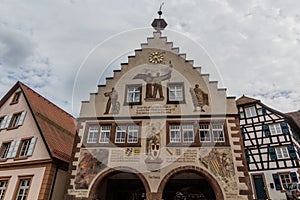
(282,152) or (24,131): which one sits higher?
(282,152)

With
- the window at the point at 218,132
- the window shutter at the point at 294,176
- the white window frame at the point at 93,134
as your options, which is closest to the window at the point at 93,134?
the white window frame at the point at 93,134

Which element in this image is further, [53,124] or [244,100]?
[244,100]

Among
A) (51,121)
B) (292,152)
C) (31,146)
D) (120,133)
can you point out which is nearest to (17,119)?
(51,121)

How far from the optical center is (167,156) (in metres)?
12.3

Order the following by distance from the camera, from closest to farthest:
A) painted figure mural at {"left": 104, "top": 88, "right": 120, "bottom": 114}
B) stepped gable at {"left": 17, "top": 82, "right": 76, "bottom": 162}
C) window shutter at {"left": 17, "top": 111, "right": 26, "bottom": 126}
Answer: stepped gable at {"left": 17, "top": 82, "right": 76, "bottom": 162}
painted figure mural at {"left": 104, "top": 88, "right": 120, "bottom": 114}
window shutter at {"left": 17, "top": 111, "right": 26, "bottom": 126}

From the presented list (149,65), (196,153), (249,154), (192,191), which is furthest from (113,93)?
(249,154)

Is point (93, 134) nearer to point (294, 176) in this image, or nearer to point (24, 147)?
point (24, 147)

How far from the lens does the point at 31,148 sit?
1385cm

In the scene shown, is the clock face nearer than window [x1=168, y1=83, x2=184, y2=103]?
No

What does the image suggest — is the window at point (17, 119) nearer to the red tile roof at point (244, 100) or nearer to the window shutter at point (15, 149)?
the window shutter at point (15, 149)

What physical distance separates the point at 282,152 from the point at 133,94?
589 inches

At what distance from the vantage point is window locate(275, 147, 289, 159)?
20594mm

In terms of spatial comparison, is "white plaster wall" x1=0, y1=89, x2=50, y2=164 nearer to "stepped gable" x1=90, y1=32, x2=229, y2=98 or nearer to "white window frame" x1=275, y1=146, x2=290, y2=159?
"stepped gable" x1=90, y1=32, x2=229, y2=98

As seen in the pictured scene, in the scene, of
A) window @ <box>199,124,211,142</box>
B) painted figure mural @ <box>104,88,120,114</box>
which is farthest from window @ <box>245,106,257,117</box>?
painted figure mural @ <box>104,88,120,114</box>
